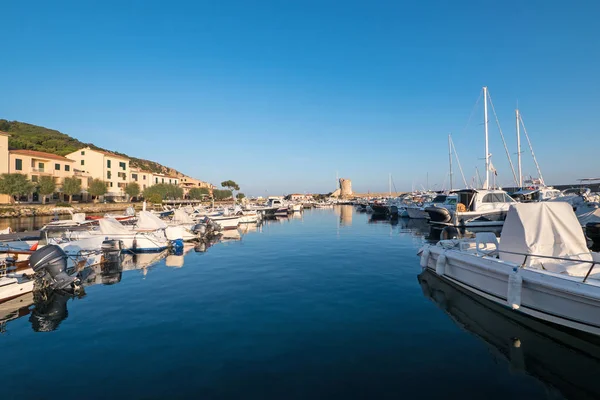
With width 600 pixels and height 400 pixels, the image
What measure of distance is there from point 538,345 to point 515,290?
1269mm

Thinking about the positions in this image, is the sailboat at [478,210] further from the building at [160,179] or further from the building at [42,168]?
the building at [160,179]

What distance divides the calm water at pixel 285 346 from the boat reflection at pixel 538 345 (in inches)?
1.4

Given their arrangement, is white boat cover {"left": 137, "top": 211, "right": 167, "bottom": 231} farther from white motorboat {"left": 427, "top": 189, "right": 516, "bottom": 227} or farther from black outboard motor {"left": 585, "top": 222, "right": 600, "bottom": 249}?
black outboard motor {"left": 585, "top": 222, "right": 600, "bottom": 249}

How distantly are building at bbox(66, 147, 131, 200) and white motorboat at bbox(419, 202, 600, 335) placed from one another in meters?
86.3

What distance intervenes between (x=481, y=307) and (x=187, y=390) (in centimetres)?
874

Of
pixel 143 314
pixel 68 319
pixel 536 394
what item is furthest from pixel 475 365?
pixel 68 319

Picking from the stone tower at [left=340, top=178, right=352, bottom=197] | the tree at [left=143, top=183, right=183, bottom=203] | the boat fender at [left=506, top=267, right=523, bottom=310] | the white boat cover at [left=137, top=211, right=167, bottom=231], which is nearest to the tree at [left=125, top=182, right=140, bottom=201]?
the tree at [left=143, top=183, right=183, bottom=203]

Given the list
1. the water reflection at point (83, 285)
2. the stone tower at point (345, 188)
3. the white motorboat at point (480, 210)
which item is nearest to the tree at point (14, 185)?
the water reflection at point (83, 285)

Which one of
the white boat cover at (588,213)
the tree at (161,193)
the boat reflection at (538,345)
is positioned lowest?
the boat reflection at (538,345)

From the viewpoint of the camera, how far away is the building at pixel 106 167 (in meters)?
76.6

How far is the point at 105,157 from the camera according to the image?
261 ft

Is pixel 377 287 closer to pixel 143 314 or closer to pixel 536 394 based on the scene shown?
pixel 536 394

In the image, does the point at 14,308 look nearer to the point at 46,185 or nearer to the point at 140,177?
the point at 46,185

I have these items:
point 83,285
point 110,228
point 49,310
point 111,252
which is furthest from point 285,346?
point 110,228
